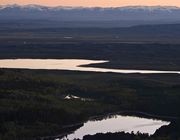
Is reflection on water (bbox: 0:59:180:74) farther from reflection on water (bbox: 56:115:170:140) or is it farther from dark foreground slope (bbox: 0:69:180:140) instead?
reflection on water (bbox: 56:115:170:140)

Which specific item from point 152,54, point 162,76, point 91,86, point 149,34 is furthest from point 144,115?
point 149,34

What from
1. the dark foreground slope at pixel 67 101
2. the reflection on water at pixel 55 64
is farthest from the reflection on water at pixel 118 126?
the reflection on water at pixel 55 64

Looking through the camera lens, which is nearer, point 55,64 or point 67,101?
point 67,101

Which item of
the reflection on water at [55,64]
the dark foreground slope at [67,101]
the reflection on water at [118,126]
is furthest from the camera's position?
the reflection on water at [55,64]

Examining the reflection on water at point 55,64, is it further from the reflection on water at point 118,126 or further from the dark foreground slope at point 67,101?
the reflection on water at point 118,126

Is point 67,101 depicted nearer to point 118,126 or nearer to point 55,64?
point 118,126

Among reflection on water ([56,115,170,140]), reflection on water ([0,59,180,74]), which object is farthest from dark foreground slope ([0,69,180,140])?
reflection on water ([0,59,180,74])

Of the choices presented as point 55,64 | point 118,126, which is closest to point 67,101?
point 118,126

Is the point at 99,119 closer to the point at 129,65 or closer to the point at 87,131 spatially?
the point at 87,131
